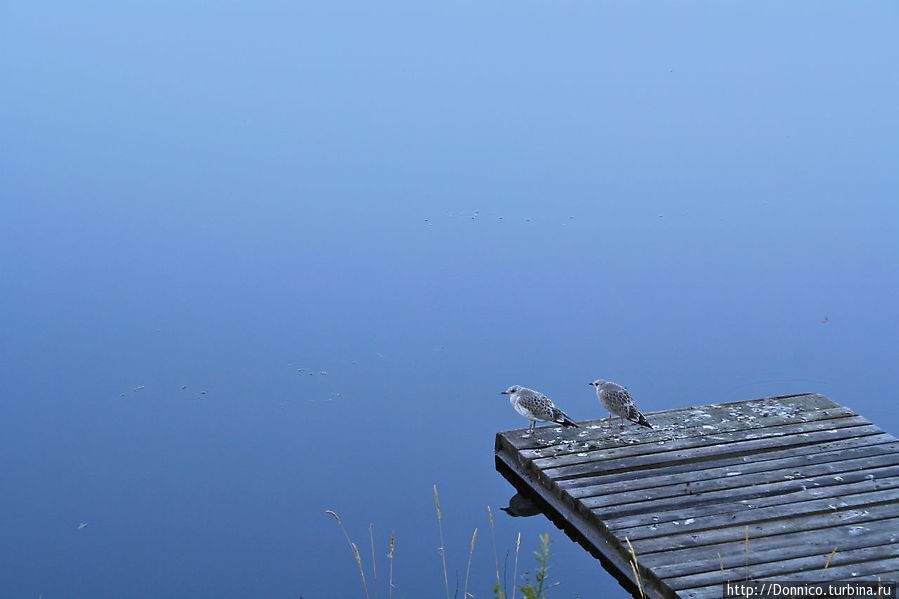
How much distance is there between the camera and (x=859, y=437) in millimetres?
7105

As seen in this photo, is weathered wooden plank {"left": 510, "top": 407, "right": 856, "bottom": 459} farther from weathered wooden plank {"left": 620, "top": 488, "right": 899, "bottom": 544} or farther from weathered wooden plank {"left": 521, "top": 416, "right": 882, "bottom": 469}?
weathered wooden plank {"left": 620, "top": 488, "right": 899, "bottom": 544}

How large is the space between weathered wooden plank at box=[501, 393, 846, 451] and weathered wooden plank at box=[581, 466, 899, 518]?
1.00m

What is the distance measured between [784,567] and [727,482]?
3.71 feet

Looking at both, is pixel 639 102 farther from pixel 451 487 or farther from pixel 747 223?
pixel 451 487

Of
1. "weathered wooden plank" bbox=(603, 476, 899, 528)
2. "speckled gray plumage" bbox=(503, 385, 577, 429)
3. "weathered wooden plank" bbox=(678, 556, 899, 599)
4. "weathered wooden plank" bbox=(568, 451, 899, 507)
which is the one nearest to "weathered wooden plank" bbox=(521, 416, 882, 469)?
"speckled gray plumage" bbox=(503, 385, 577, 429)

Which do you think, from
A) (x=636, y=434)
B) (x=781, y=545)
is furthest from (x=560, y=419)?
(x=781, y=545)

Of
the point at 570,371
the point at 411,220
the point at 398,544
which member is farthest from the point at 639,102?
the point at 398,544

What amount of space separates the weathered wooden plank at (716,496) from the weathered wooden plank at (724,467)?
0.64 ft

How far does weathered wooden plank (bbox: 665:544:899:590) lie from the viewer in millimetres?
5266

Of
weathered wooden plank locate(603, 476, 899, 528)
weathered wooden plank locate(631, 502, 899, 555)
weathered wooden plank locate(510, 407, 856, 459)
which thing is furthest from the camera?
weathered wooden plank locate(510, 407, 856, 459)

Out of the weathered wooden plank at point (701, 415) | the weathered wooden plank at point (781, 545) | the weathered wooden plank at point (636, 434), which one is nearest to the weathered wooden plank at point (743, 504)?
the weathered wooden plank at point (781, 545)

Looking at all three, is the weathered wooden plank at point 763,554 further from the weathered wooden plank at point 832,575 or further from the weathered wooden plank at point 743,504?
the weathered wooden plank at point 743,504

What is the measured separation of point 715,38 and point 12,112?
11014 mm

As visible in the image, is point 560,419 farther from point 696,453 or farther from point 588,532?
point 588,532
